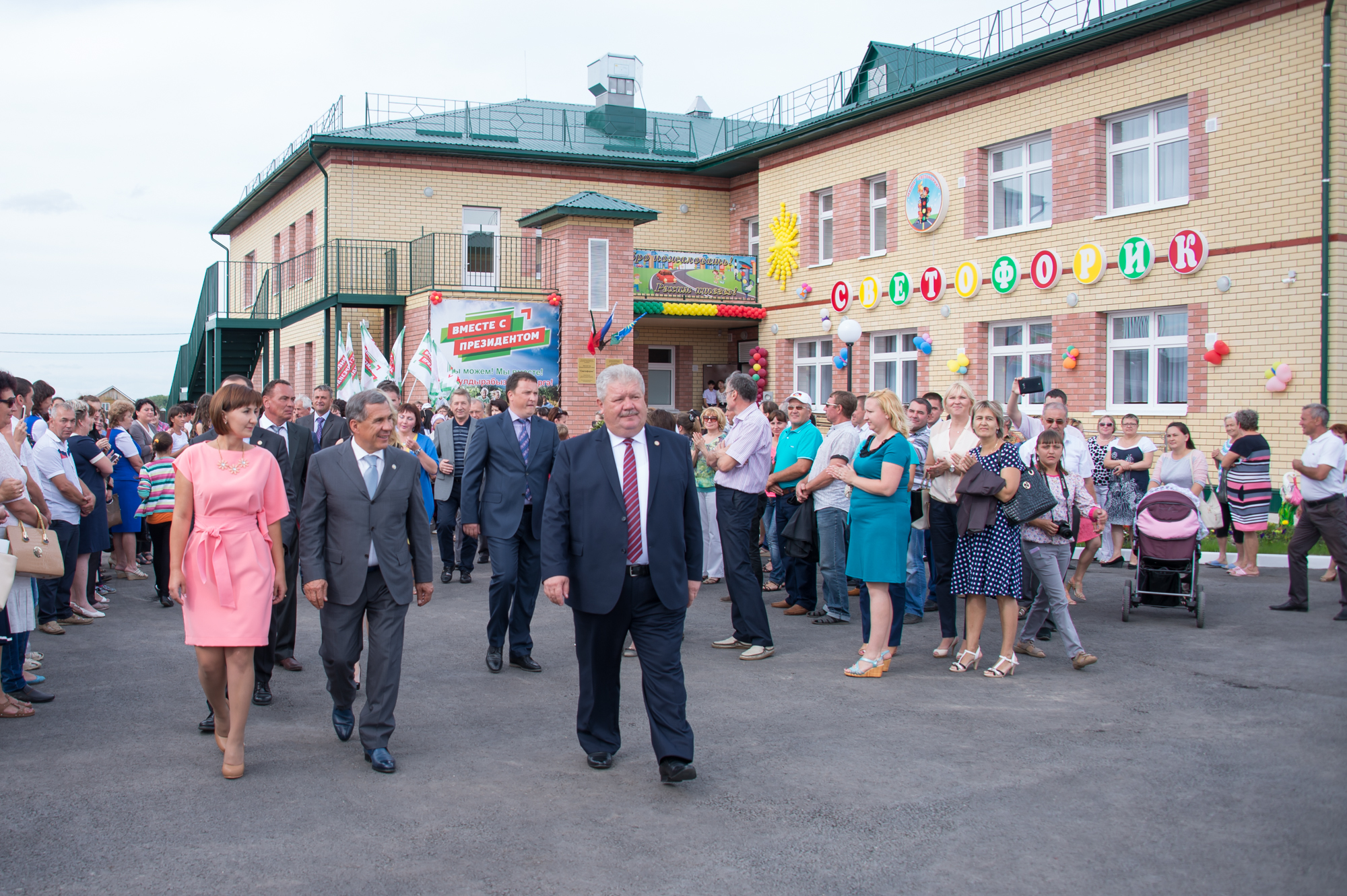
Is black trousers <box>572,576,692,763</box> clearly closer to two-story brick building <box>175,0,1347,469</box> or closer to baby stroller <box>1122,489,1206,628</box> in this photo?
baby stroller <box>1122,489,1206,628</box>

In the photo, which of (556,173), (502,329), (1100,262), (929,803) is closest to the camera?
(929,803)

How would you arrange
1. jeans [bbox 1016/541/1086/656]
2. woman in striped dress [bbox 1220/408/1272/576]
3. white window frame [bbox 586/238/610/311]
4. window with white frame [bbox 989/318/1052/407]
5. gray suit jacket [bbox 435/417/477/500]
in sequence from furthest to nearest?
white window frame [bbox 586/238/610/311] < window with white frame [bbox 989/318/1052/407] < gray suit jacket [bbox 435/417/477/500] < woman in striped dress [bbox 1220/408/1272/576] < jeans [bbox 1016/541/1086/656]

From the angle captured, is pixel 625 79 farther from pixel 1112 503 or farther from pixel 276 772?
pixel 276 772

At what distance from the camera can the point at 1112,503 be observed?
12.0 m

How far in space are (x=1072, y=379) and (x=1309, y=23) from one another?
575cm

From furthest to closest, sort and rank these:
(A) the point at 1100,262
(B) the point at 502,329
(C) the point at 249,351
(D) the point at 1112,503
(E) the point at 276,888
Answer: (C) the point at 249,351 → (B) the point at 502,329 → (A) the point at 1100,262 → (D) the point at 1112,503 → (E) the point at 276,888

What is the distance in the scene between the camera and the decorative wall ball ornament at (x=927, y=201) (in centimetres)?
1917

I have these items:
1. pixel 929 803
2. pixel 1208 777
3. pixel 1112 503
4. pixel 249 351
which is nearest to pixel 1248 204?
pixel 1112 503

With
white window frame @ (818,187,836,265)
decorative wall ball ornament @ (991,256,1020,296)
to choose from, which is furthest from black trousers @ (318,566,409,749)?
white window frame @ (818,187,836,265)

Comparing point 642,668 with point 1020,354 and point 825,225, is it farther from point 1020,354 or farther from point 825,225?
point 825,225

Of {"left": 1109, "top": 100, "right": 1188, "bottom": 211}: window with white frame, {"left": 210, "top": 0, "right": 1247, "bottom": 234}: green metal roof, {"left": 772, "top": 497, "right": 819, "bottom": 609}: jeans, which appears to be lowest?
{"left": 772, "top": 497, "right": 819, "bottom": 609}: jeans

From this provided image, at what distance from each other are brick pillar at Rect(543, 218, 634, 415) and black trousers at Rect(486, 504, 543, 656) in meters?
13.3

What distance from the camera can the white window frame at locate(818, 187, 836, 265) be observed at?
73.6 feet

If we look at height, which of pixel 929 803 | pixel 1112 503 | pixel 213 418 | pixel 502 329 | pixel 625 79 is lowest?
pixel 929 803
